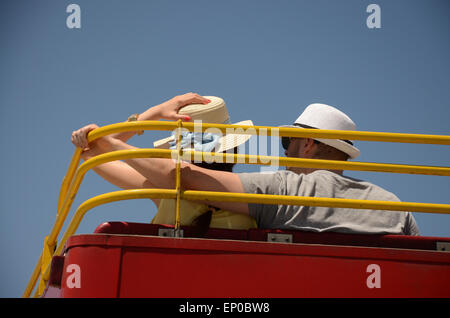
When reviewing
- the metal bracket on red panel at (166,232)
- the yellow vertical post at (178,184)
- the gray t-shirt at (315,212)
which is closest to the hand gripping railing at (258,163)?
the yellow vertical post at (178,184)

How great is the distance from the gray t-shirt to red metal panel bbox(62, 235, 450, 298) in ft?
1.08

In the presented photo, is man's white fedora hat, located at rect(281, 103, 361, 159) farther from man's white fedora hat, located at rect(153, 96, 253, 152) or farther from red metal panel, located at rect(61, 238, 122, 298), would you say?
red metal panel, located at rect(61, 238, 122, 298)

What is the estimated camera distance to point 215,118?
3.68 m

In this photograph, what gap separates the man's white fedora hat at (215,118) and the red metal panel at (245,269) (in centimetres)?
88

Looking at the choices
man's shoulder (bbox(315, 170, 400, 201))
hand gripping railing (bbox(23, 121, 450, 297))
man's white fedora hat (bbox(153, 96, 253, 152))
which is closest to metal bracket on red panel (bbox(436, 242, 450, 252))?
hand gripping railing (bbox(23, 121, 450, 297))

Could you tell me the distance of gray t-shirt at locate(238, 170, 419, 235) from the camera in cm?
308

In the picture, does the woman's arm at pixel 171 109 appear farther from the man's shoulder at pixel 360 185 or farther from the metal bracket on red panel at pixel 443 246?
the metal bracket on red panel at pixel 443 246

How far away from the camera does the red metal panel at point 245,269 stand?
8.64ft

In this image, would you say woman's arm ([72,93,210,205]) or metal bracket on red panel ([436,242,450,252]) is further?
woman's arm ([72,93,210,205])

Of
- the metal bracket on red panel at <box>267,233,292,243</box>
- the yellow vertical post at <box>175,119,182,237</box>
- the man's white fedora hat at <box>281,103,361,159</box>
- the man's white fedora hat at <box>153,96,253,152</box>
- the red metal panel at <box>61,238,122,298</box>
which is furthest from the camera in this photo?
the man's white fedora hat at <box>281,103,361,159</box>

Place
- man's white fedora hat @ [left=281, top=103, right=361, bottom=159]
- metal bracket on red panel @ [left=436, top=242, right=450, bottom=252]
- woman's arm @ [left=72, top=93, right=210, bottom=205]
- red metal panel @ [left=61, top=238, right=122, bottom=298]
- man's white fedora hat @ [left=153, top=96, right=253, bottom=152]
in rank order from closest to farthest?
red metal panel @ [left=61, top=238, right=122, bottom=298], metal bracket on red panel @ [left=436, top=242, right=450, bottom=252], woman's arm @ [left=72, top=93, right=210, bottom=205], man's white fedora hat @ [left=153, top=96, right=253, bottom=152], man's white fedora hat @ [left=281, top=103, right=361, bottom=159]

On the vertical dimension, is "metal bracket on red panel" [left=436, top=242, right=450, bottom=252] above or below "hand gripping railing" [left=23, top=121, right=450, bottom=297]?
below
